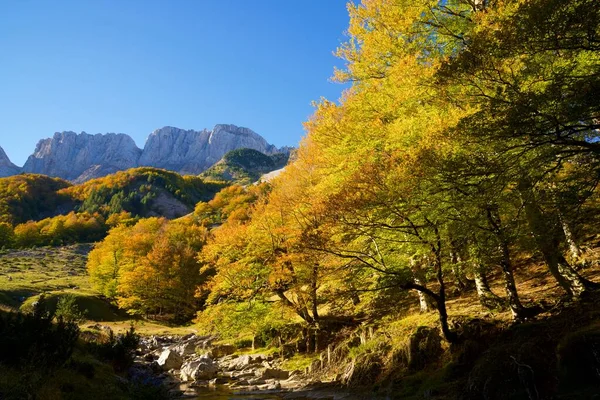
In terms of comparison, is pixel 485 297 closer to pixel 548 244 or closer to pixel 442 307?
pixel 442 307

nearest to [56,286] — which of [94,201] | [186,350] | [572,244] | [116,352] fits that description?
[186,350]

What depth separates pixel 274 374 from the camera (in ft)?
52.3

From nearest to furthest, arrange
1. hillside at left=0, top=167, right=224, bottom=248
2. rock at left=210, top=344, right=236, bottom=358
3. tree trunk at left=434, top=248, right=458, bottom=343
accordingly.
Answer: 1. tree trunk at left=434, top=248, right=458, bottom=343
2. rock at left=210, top=344, right=236, bottom=358
3. hillside at left=0, top=167, right=224, bottom=248

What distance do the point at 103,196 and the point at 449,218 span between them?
163598mm

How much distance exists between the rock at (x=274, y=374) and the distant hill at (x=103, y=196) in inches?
5415

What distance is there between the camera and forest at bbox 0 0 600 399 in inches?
267

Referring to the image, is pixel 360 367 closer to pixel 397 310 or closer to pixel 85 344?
pixel 397 310

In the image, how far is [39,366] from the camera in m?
9.66

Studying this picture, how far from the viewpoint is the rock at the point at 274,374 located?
15.7 meters

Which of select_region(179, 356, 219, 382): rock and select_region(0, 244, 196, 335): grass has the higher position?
select_region(0, 244, 196, 335): grass

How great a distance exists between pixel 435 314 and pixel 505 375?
5.73 meters

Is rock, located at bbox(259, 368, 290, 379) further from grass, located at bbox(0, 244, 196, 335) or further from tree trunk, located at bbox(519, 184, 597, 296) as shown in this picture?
grass, located at bbox(0, 244, 196, 335)

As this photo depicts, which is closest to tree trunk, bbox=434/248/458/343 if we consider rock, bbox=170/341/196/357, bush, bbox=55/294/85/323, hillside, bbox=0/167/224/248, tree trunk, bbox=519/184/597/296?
tree trunk, bbox=519/184/597/296

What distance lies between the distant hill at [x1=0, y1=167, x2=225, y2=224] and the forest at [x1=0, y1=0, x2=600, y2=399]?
13796 centimetres
